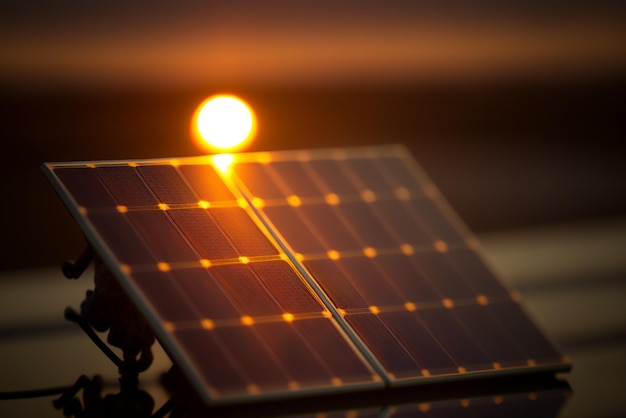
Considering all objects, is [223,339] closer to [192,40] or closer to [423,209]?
[423,209]

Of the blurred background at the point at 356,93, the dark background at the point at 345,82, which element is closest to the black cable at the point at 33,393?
the blurred background at the point at 356,93

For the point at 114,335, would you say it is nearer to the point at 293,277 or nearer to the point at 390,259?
the point at 293,277

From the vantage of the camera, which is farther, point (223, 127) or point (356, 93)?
point (356, 93)

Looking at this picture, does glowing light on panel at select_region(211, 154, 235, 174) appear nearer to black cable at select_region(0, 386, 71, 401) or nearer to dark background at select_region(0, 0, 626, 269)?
black cable at select_region(0, 386, 71, 401)

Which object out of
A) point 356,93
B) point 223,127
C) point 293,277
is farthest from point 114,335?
point 356,93

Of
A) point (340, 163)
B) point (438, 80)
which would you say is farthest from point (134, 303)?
point (438, 80)

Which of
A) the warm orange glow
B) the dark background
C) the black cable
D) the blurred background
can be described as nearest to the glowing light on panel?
the black cable
